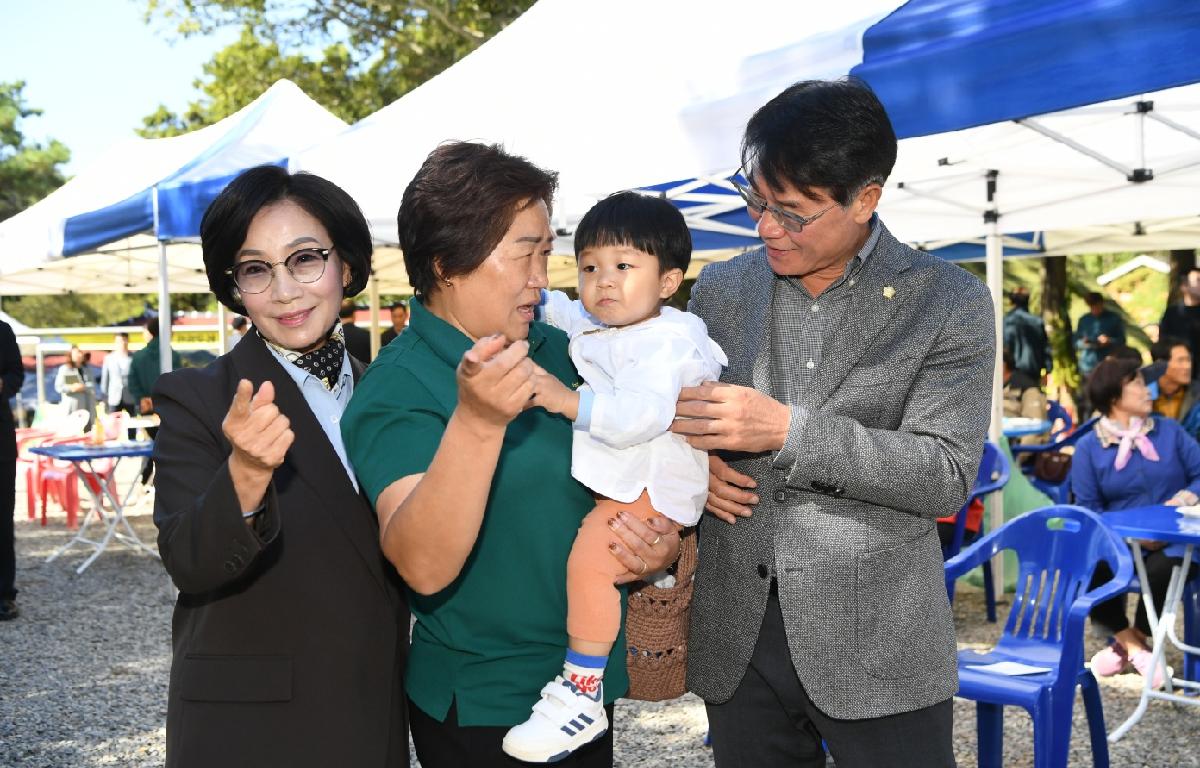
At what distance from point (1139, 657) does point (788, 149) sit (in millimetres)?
4700

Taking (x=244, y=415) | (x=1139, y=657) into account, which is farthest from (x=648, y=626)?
(x=1139, y=657)

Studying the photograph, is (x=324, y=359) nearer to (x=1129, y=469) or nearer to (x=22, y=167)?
(x=1129, y=469)

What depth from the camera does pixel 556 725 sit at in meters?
1.81

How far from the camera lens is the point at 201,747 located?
6.08 feet

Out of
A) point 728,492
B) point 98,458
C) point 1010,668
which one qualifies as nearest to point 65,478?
point 98,458

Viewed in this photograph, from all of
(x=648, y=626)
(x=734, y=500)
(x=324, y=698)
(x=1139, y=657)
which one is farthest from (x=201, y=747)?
(x=1139, y=657)

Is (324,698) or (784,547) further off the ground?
(784,547)

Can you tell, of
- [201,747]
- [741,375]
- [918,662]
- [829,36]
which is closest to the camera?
[201,747]

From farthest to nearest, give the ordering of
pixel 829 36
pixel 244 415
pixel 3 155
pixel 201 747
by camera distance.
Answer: pixel 3 155
pixel 829 36
pixel 201 747
pixel 244 415

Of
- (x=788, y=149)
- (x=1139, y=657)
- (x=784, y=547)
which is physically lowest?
(x=1139, y=657)

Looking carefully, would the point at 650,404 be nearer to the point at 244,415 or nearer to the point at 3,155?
the point at 244,415

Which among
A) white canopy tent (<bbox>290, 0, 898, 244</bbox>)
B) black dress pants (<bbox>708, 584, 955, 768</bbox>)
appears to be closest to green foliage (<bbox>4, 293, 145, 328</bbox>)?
white canopy tent (<bbox>290, 0, 898, 244</bbox>)

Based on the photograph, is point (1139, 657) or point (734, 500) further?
point (1139, 657)

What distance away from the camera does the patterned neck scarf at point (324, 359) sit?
213cm
